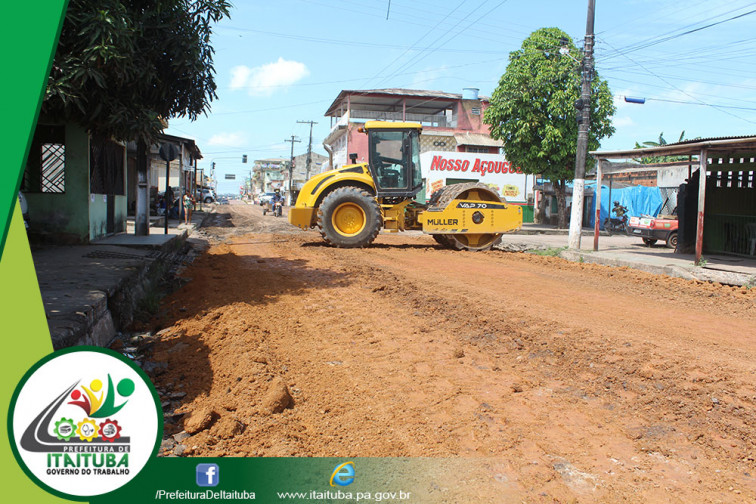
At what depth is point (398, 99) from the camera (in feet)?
131

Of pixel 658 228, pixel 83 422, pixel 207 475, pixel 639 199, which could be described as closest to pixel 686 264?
pixel 658 228

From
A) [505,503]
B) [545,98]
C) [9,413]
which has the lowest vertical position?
[505,503]

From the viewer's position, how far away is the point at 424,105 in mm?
41594

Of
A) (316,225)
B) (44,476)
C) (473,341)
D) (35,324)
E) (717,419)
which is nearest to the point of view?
(44,476)

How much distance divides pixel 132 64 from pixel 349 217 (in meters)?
7.34

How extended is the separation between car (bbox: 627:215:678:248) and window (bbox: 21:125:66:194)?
53.1 ft

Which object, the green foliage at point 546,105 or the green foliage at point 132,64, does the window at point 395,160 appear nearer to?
the green foliage at point 132,64

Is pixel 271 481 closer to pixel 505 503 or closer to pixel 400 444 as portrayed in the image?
pixel 400 444

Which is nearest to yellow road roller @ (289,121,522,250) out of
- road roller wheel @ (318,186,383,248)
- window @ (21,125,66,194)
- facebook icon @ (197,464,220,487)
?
road roller wheel @ (318,186,383,248)

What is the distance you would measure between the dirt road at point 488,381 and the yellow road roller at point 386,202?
522cm

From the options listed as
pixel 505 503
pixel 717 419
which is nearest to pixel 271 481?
pixel 505 503

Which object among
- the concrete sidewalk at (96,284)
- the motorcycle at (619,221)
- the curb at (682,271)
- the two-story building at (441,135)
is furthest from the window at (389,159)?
the two-story building at (441,135)

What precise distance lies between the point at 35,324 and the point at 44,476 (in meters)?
0.98

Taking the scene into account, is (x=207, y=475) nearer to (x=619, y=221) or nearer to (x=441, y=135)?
(x=619, y=221)
